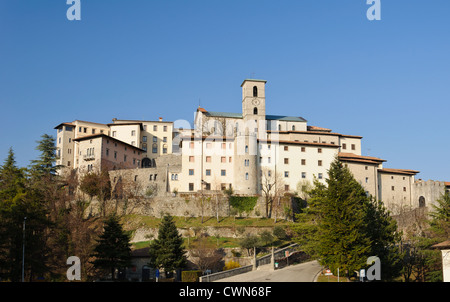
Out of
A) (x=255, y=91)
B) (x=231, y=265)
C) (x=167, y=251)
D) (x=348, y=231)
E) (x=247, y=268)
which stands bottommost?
(x=231, y=265)

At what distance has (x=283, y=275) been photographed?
46219mm

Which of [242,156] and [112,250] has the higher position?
[242,156]

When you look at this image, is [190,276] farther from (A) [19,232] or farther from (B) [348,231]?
(A) [19,232]

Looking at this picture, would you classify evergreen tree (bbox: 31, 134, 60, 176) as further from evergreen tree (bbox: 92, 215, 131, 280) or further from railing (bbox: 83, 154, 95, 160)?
evergreen tree (bbox: 92, 215, 131, 280)

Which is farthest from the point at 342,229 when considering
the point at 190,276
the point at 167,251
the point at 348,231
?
the point at 167,251

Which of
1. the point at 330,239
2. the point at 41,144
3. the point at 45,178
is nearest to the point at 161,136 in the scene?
the point at 41,144

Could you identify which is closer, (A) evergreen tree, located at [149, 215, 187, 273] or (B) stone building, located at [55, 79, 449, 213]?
(A) evergreen tree, located at [149, 215, 187, 273]

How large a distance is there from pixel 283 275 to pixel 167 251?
Answer: 1319cm

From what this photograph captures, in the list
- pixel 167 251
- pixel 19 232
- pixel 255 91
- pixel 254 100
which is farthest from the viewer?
pixel 255 91

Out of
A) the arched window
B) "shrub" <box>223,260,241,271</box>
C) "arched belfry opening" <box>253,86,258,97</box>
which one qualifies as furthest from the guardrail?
"arched belfry opening" <box>253,86,258,97</box>

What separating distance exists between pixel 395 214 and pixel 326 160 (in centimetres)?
1429

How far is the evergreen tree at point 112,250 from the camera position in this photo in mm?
A: 49656

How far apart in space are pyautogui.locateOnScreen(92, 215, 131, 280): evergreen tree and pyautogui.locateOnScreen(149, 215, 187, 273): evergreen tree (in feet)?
9.57

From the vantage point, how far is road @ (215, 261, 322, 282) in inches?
1740
